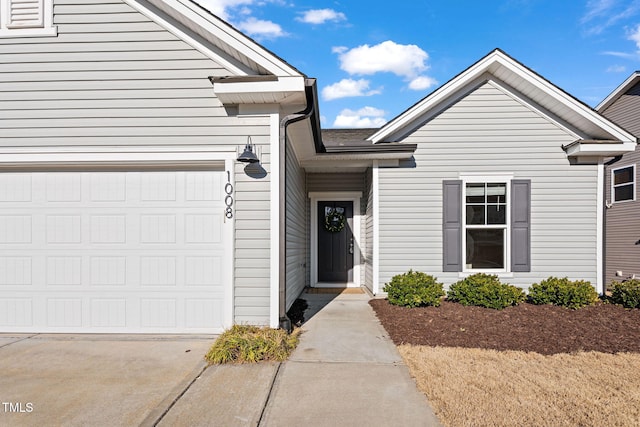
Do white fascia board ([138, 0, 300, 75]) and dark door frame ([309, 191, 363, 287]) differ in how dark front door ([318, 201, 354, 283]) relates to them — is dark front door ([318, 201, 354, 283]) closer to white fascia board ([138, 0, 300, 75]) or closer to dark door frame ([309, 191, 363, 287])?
dark door frame ([309, 191, 363, 287])

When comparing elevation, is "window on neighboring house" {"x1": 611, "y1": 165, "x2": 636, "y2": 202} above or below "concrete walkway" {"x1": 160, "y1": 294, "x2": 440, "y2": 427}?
above

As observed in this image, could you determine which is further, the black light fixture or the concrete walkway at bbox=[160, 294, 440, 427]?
the black light fixture

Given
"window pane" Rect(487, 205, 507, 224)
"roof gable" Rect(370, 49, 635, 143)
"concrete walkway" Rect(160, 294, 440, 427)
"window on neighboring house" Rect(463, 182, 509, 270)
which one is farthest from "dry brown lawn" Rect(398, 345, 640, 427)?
"roof gable" Rect(370, 49, 635, 143)

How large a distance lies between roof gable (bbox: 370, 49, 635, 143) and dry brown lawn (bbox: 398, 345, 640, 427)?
14.3 feet

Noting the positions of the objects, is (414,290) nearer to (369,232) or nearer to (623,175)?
(369,232)

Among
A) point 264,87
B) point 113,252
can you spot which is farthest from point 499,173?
point 113,252

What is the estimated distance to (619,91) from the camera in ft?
35.2

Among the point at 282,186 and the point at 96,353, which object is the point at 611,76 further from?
the point at 96,353

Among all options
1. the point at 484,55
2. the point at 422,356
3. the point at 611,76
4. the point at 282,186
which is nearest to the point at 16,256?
the point at 282,186

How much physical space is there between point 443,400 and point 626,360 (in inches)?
99.6

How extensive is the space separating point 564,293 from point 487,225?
66.6 inches

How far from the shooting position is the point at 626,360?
3.84 meters

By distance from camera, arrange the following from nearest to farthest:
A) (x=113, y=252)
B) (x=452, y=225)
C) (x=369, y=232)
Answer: (x=113, y=252) < (x=452, y=225) < (x=369, y=232)

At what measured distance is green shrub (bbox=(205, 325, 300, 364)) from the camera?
3.66 meters
